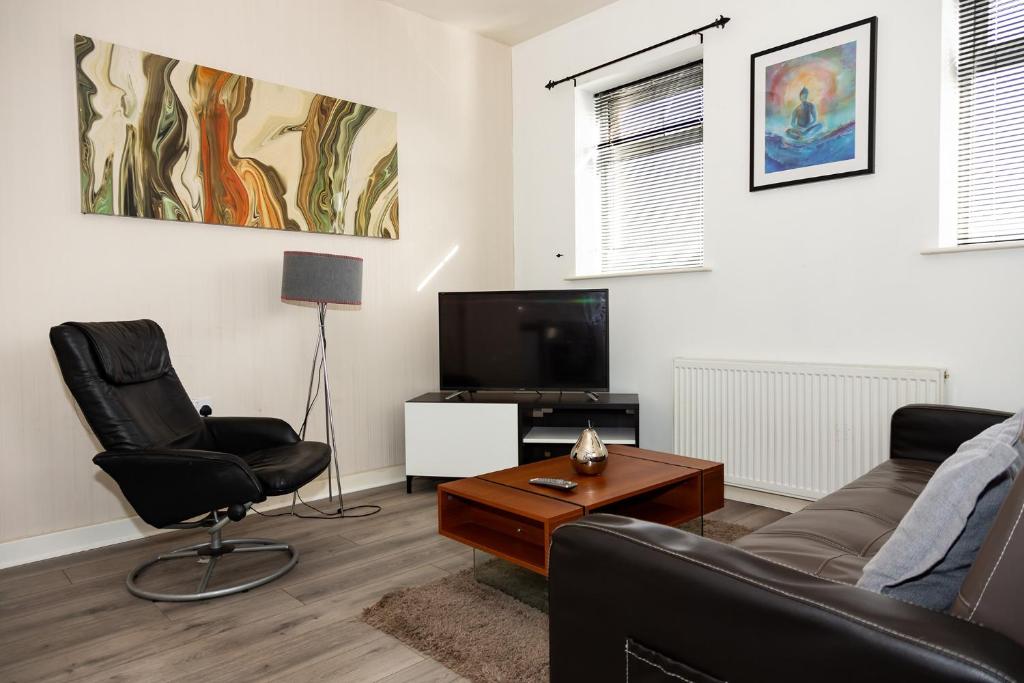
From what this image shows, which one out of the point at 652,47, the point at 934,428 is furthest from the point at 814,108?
the point at 934,428

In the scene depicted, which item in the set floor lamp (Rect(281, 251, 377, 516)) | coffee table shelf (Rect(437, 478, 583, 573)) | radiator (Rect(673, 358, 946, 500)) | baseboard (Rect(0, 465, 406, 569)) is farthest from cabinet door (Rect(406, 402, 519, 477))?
coffee table shelf (Rect(437, 478, 583, 573))

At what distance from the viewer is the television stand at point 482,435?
3648 mm

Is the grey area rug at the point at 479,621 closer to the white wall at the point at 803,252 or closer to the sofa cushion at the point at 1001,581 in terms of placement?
the sofa cushion at the point at 1001,581

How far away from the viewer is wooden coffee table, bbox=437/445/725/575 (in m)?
2.15

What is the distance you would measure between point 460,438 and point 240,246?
1.56m

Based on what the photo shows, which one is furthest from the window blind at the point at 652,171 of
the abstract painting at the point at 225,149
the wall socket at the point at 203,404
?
the wall socket at the point at 203,404

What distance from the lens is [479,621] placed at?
2.14 m

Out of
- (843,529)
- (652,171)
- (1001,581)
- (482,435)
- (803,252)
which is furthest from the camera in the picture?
(652,171)

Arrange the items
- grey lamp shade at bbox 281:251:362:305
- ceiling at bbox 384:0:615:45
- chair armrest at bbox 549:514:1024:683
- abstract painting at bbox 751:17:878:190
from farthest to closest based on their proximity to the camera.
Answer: ceiling at bbox 384:0:615:45 → grey lamp shade at bbox 281:251:362:305 → abstract painting at bbox 751:17:878:190 → chair armrest at bbox 549:514:1024:683

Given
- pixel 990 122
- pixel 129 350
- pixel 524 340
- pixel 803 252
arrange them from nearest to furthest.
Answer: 1. pixel 129 350
2. pixel 990 122
3. pixel 803 252
4. pixel 524 340

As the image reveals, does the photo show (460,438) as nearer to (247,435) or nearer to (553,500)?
(247,435)

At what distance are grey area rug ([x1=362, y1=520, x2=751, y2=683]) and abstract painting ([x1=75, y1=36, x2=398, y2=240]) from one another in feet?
6.94

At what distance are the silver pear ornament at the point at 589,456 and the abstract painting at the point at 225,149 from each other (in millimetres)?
2018

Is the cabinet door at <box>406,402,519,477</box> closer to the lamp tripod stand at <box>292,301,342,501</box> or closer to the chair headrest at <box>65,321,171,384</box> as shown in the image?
the lamp tripod stand at <box>292,301,342,501</box>
